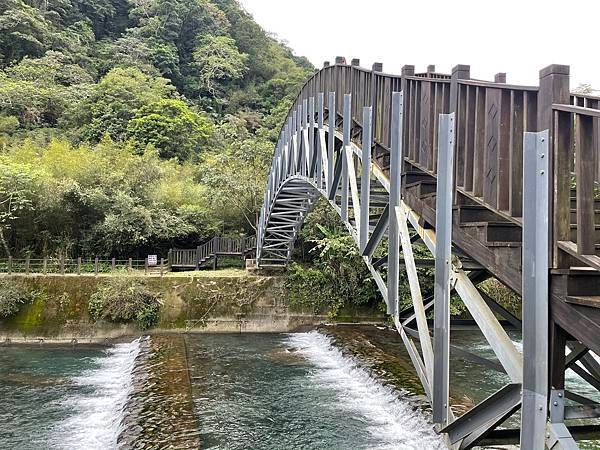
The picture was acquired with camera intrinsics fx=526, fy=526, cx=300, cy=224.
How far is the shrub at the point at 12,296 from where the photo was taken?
68.5 ft

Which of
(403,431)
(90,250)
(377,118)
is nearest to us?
(377,118)

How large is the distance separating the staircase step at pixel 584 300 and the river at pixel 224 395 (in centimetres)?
732

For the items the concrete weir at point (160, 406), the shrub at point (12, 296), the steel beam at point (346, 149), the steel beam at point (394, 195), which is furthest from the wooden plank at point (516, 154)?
the shrub at point (12, 296)

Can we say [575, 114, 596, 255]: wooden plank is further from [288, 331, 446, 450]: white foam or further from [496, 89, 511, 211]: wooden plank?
[288, 331, 446, 450]: white foam

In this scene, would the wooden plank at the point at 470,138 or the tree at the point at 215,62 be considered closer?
the wooden plank at the point at 470,138

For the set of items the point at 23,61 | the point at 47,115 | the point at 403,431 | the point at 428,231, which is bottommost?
the point at 403,431

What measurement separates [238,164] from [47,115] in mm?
20365

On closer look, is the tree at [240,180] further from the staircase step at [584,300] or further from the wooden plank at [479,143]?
the staircase step at [584,300]

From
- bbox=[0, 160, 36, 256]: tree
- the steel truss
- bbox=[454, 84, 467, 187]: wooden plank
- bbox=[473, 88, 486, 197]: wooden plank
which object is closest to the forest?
bbox=[0, 160, 36, 256]: tree

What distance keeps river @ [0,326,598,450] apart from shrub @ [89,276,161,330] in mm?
2031

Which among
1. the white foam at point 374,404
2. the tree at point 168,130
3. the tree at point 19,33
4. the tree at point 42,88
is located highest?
the tree at point 19,33

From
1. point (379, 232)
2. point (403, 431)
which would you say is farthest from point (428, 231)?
point (403, 431)

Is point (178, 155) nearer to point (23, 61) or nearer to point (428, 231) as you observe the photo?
point (23, 61)

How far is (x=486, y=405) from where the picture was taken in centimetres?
411
